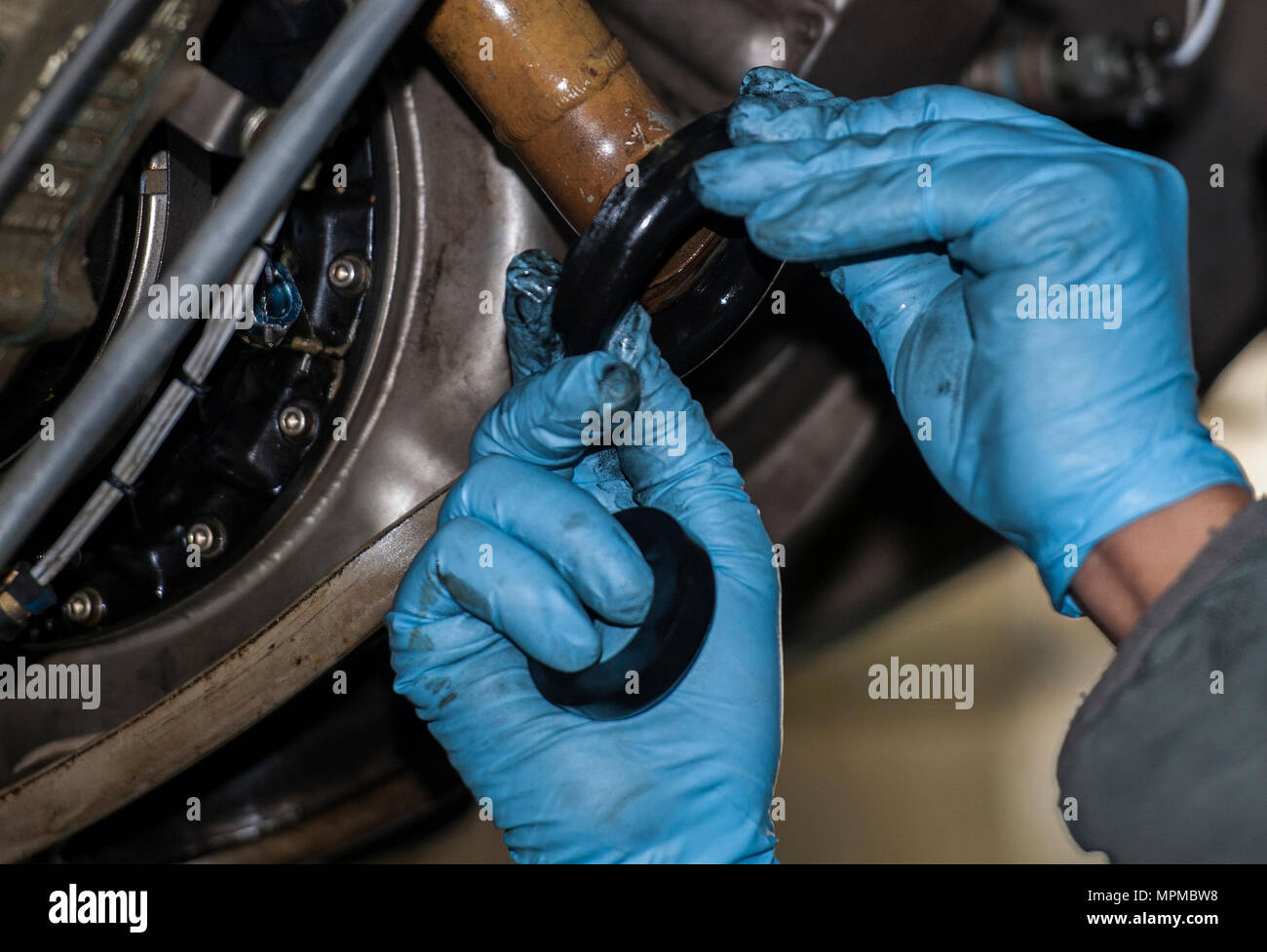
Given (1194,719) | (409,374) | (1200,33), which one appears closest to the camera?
(1194,719)

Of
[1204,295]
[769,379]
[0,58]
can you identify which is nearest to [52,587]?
[0,58]

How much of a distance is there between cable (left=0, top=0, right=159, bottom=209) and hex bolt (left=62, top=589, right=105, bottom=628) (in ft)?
1.54

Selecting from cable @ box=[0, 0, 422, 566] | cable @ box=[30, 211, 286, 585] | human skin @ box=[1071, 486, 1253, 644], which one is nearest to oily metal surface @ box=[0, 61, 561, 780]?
cable @ box=[30, 211, 286, 585]

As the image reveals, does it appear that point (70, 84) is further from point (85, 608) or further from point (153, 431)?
point (85, 608)

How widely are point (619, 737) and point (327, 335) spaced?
48 centimetres

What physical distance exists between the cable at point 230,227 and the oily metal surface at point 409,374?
24cm

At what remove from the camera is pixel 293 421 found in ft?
3.09

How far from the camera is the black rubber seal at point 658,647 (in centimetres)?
67

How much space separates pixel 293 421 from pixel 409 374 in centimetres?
12

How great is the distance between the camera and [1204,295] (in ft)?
3.68

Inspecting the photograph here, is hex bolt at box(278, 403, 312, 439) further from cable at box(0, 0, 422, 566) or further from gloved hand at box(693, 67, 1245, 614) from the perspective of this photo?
gloved hand at box(693, 67, 1245, 614)

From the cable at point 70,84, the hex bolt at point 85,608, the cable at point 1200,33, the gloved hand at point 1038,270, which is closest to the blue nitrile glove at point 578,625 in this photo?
the gloved hand at point 1038,270

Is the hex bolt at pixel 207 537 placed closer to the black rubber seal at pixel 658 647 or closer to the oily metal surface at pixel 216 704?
the oily metal surface at pixel 216 704

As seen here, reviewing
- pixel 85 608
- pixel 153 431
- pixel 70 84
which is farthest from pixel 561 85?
pixel 85 608
